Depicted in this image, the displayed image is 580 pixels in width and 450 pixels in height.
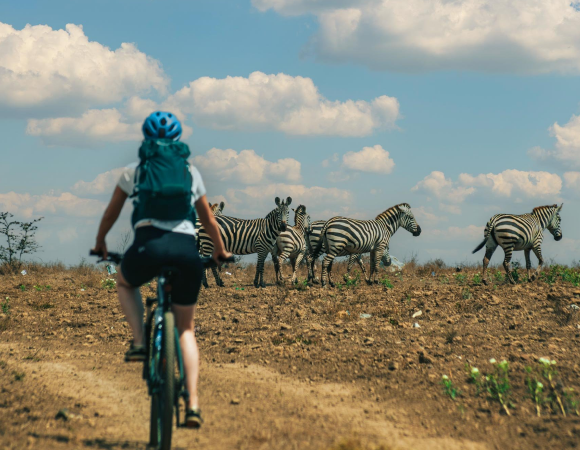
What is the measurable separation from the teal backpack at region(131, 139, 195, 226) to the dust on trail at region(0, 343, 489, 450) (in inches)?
67.9

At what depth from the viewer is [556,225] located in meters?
17.8

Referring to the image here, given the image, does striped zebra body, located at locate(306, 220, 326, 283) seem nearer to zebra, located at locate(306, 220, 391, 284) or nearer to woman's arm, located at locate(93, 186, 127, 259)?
zebra, located at locate(306, 220, 391, 284)

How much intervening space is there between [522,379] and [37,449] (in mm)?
4481

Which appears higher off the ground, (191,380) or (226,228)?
(226,228)

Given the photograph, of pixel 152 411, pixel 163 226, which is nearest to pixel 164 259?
pixel 163 226

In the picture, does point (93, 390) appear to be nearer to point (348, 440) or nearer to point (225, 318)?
point (348, 440)

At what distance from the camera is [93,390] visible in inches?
241

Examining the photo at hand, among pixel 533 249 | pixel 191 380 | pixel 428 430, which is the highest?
pixel 533 249

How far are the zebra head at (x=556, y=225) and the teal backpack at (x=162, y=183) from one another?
16071 mm

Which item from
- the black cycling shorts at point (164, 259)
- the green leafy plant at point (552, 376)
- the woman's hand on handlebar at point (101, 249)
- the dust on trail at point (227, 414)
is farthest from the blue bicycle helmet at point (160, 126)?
the green leafy plant at point (552, 376)

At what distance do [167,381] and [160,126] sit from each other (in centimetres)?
169

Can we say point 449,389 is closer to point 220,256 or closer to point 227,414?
point 227,414

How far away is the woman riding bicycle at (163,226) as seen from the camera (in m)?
3.75

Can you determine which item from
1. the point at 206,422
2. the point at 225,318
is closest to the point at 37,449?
the point at 206,422
